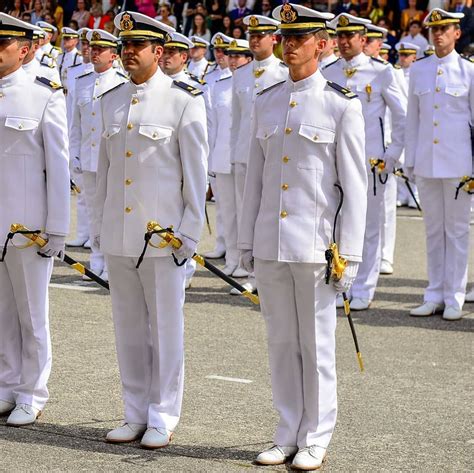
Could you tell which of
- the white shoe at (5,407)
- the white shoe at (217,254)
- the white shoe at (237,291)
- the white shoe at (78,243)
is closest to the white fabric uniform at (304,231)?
the white shoe at (5,407)

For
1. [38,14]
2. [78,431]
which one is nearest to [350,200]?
[78,431]

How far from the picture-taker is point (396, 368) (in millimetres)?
8461

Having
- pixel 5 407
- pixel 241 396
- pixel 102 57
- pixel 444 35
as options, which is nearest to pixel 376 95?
pixel 444 35

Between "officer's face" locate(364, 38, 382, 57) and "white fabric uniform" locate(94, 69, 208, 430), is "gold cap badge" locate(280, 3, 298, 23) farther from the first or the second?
"officer's face" locate(364, 38, 382, 57)

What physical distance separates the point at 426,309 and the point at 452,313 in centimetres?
23

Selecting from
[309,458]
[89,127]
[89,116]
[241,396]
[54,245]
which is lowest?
[241,396]

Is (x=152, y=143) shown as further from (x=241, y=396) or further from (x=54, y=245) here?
(x=241, y=396)

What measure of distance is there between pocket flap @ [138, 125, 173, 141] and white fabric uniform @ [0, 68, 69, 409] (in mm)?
540

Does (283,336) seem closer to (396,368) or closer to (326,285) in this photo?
(326,285)

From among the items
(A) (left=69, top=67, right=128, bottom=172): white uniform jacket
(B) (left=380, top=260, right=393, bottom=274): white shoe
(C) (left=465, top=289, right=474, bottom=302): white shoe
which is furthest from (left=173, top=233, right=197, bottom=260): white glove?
(B) (left=380, top=260, right=393, bottom=274): white shoe

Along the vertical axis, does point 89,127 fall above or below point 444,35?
below

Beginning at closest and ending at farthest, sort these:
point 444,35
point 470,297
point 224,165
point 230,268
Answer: point 444,35
point 470,297
point 230,268
point 224,165

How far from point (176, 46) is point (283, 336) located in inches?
230

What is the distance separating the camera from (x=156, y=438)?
6363 millimetres
